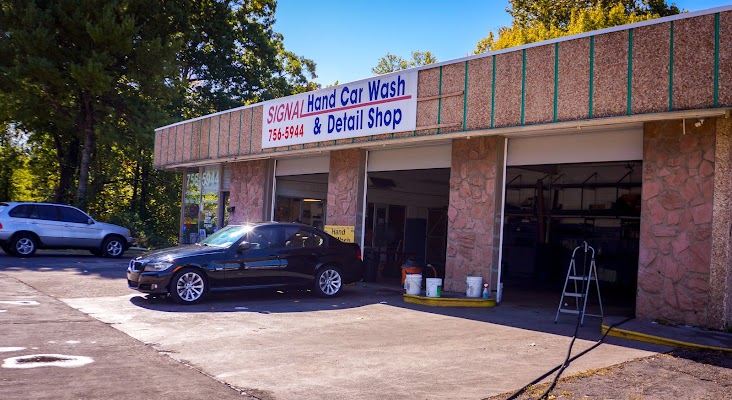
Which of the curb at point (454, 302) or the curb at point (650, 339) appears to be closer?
the curb at point (650, 339)

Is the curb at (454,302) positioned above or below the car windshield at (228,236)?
below

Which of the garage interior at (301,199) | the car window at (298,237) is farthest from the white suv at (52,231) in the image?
the car window at (298,237)

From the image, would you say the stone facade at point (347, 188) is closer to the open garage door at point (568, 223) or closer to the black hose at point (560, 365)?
the open garage door at point (568, 223)

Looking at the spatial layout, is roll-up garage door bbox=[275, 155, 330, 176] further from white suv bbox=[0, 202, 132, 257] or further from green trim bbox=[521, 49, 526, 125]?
green trim bbox=[521, 49, 526, 125]

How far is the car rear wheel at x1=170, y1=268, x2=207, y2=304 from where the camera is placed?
11.4 m

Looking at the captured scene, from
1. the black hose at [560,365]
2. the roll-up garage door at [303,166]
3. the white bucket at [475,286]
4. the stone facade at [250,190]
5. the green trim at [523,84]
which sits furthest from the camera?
the stone facade at [250,190]

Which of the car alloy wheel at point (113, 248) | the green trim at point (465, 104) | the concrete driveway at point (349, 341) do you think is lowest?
the concrete driveway at point (349, 341)

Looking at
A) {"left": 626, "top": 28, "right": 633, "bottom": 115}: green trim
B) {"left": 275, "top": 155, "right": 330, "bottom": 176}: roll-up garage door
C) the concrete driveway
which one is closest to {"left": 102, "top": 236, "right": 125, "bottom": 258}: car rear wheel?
{"left": 275, "top": 155, "right": 330, "bottom": 176}: roll-up garage door

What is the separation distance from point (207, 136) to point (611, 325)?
1547 cm

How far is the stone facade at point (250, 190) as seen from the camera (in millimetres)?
19859

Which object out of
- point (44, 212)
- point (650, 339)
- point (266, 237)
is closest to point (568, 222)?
point (266, 237)

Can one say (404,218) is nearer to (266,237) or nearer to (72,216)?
(266,237)

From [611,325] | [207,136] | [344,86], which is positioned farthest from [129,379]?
[207,136]

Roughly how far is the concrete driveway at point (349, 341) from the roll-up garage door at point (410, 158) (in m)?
3.28
